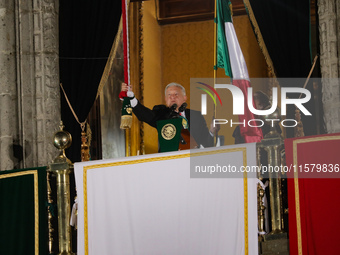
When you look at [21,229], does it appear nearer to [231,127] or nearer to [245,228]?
[245,228]

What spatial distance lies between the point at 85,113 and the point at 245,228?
2849 millimetres

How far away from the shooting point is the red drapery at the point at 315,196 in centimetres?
397

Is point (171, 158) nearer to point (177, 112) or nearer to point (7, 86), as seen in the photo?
point (177, 112)

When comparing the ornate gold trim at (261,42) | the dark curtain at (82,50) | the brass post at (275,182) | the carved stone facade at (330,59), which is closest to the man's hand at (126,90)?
the dark curtain at (82,50)

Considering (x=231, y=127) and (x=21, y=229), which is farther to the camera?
(x=231, y=127)

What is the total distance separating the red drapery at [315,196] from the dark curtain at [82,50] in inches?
117

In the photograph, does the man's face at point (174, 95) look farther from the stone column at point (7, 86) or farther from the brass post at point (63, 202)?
the stone column at point (7, 86)

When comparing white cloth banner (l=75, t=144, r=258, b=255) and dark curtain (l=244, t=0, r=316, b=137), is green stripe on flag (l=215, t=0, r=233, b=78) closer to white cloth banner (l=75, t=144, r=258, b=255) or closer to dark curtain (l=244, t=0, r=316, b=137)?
dark curtain (l=244, t=0, r=316, b=137)

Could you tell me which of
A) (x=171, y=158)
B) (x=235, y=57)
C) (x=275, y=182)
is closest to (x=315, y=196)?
(x=275, y=182)

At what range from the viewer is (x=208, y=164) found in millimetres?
4305

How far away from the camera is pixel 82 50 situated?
6543 millimetres

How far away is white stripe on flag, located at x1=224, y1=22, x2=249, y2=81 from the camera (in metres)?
5.80

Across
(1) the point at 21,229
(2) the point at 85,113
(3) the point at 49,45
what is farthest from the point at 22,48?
(1) the point at 21,229

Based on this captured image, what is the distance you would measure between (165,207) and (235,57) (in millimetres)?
2175
